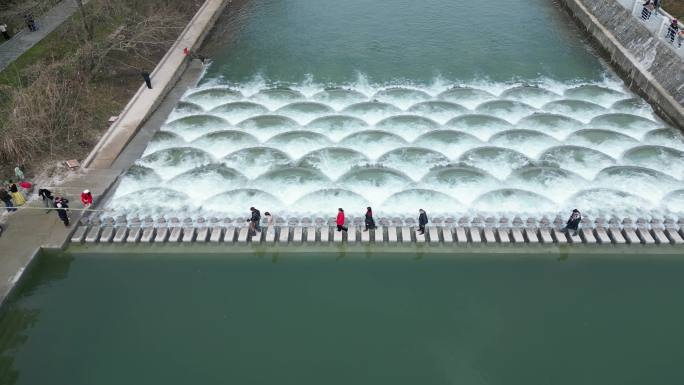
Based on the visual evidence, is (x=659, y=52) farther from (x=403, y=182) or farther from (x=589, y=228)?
(x=403, y=182)

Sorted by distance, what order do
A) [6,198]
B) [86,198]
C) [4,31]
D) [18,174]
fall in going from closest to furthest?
[6,198]
[86,198]
[18,174]
[4,31]

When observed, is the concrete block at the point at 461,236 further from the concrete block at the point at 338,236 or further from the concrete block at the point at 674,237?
the concrete block at the point at 674,237

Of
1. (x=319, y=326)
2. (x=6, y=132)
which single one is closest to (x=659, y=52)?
(x=319, y=326)

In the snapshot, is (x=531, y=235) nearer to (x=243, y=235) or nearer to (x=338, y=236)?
(x=338, y=236)

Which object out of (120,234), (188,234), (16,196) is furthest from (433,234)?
(16,196)

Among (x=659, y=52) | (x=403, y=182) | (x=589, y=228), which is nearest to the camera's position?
(x=589, y=228)
